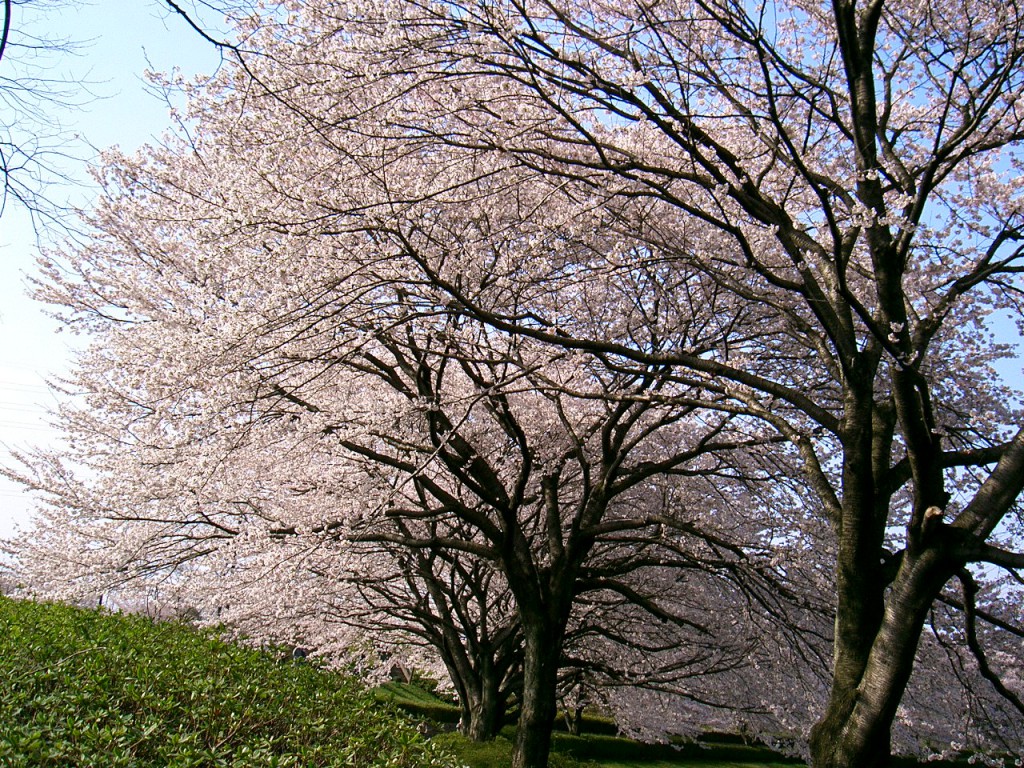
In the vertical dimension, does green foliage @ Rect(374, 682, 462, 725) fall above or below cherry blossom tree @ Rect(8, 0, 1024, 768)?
below

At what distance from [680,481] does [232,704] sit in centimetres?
774

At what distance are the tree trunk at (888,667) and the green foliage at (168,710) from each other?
262cm

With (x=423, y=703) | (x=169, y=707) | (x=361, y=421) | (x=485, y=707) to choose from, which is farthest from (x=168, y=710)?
(x=423, y=703)

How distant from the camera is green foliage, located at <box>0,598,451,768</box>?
3.08 meters

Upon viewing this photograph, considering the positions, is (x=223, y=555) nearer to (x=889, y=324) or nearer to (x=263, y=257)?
(x=263, y=257)

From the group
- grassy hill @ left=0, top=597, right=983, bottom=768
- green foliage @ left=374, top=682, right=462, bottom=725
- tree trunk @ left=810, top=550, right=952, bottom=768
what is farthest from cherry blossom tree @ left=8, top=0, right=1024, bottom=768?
green foliage @ left=374, top=682, right=462, bottom=725

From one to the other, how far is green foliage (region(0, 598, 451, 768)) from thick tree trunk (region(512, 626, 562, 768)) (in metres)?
3.00

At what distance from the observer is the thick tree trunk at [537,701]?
311 inches

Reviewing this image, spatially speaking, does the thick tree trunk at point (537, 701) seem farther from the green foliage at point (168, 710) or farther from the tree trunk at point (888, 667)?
the tree trunk at point (888, 667)

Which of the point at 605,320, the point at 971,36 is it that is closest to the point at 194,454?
the point at 605,320

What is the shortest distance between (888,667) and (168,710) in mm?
4217

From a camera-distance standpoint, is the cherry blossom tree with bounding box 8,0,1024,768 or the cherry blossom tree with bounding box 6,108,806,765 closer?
the cherry blossom tree with bounding box 8,0,1024,768

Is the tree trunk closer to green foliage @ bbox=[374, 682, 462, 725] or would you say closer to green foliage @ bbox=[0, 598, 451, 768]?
green foliage @ bbox=[0, 598, 451, 768]

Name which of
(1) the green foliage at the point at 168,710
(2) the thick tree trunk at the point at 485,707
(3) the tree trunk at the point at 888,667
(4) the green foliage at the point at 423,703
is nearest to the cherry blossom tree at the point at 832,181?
(3) the tree trunk at the point at 888,667
